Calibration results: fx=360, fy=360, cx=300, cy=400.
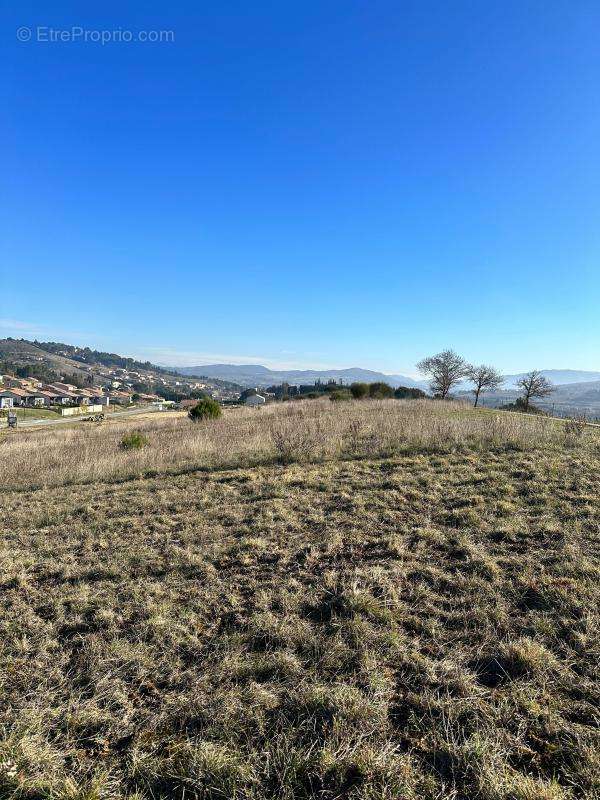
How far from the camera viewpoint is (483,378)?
124 feet

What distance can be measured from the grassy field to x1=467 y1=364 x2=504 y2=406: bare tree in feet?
114

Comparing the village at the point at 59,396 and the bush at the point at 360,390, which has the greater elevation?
the bush at the point at 360,390

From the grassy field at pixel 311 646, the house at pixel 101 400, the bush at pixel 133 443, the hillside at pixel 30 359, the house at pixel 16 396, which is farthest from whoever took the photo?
the hillside at pixel 30 359

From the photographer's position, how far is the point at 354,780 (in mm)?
1819

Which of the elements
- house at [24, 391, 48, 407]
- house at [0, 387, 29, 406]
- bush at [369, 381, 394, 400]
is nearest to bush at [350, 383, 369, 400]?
bush at [369, 381, 394, 400]

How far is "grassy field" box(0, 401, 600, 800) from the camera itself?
1.88 m

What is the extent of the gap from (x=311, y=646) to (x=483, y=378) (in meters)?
40.2

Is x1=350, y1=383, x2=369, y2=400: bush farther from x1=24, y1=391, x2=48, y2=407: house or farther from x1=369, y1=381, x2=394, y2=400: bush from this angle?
x1=24, y1=391, x2=48, y2=407: house

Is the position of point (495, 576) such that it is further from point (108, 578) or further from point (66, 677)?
point (108, 578)

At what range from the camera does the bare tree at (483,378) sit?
3781 cm

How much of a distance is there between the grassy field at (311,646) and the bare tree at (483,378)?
1370 inches

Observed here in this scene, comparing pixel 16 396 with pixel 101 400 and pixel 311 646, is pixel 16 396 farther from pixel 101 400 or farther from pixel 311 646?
pixel 311 646

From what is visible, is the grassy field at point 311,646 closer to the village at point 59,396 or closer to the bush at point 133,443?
the bush at point 133,443

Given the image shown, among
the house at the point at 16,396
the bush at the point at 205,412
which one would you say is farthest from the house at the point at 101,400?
the bush at the point at 205,412
